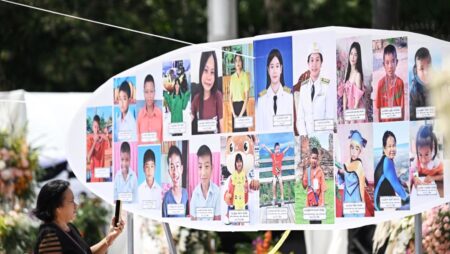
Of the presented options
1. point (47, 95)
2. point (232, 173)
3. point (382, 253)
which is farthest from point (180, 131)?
point (47, 95)

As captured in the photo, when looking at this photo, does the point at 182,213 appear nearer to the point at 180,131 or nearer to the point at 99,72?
the point at 180,131

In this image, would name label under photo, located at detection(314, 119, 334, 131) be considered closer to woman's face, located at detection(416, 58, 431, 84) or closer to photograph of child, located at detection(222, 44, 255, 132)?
photograph of child, located at detection(222, 44, 255, 132)

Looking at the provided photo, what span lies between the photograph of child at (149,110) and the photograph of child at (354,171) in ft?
4.86

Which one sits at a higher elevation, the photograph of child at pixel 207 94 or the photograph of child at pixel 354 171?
the photograph of child at pixel 207 94

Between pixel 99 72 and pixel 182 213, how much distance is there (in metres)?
14.7

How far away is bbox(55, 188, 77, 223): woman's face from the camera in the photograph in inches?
263

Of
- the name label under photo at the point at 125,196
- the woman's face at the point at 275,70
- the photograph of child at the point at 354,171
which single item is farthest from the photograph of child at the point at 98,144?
the photograph of child at the point at 354,171

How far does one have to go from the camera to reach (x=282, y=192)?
6828 millimetres

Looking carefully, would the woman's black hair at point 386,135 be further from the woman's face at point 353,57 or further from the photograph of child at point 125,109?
the photograph of child at point 125,109

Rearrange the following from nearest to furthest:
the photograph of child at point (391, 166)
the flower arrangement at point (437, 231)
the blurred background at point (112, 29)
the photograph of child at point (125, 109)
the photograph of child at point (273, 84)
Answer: the photograph of child at point (391, 166) → the photograph of child at point (273, 84) → the photograph of child at point (125, 109) → the flower arrangement at point (437, 231) → the blurred background at point (112, 29)

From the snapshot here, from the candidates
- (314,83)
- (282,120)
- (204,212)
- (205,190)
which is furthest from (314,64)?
(204,212)

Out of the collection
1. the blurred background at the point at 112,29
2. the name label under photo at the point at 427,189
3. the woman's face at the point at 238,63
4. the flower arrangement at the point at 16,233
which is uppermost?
the blurred background at the point at 112,29

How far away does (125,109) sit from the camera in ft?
25.5

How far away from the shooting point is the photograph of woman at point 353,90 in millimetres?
Answer: 6449
